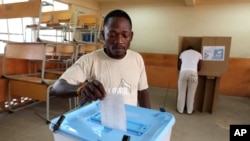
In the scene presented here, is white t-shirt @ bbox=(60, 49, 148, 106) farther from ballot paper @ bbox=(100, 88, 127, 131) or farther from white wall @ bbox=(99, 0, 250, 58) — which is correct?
white wall @ bbox=(99, 0, 250, 58)

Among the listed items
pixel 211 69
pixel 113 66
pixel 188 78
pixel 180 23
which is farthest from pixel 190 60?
pixel 180 23

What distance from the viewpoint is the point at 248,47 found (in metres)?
5.10

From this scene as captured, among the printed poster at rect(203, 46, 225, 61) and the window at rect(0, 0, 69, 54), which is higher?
the window at rect(0, 0, 69, 54)

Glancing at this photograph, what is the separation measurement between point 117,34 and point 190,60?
89.0 inches

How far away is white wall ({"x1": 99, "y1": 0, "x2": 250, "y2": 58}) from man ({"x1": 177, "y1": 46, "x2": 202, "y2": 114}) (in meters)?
2.99

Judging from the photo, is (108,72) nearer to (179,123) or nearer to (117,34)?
(117,34)

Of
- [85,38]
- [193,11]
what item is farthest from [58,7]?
[193,11]

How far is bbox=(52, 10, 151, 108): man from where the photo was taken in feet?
2.84

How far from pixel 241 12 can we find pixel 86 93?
590 cm

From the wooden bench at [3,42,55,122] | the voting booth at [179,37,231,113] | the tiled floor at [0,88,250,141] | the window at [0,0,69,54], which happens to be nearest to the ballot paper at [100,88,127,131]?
the tiled floor at [0,88,250,141]

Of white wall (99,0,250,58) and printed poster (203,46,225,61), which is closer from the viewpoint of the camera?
printed poster (203,46,225,61)

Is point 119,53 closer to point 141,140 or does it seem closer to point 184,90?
point 141,140

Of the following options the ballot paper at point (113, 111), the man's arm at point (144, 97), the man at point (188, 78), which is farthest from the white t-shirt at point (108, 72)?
the man at point (188, 78)

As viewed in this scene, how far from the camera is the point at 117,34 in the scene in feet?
2.84
